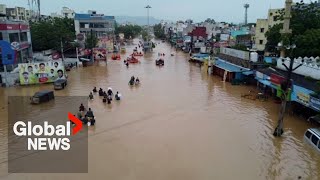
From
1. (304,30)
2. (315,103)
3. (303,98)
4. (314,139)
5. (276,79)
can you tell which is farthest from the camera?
(304,30)

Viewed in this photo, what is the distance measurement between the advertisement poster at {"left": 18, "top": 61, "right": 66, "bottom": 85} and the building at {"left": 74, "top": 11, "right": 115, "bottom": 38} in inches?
1931

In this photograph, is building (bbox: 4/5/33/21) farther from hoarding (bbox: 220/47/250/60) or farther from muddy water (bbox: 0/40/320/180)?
muddy water (bbox: 0/40/320/180)

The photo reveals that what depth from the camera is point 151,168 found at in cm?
1558

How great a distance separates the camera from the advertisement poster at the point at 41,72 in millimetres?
35094

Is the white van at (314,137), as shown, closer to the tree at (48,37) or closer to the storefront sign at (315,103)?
the storefront sign at (315,103)

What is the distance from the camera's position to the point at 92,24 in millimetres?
88312

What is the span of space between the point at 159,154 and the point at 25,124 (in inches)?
458

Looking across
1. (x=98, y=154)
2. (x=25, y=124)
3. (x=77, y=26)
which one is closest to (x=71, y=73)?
(x=25, y=124)

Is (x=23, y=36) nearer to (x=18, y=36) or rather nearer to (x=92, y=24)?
(x=18, y=36)

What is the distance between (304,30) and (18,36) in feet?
134

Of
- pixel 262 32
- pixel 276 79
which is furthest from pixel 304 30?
pixel 262 32

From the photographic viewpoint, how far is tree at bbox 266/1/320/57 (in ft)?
107

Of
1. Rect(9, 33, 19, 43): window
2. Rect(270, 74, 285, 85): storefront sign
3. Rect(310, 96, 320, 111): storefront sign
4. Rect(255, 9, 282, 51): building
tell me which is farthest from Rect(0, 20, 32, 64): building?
Rect(255, 9, 282, 51): building

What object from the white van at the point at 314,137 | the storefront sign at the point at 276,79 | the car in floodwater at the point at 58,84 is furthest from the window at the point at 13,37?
the white van at the point at 314,137
